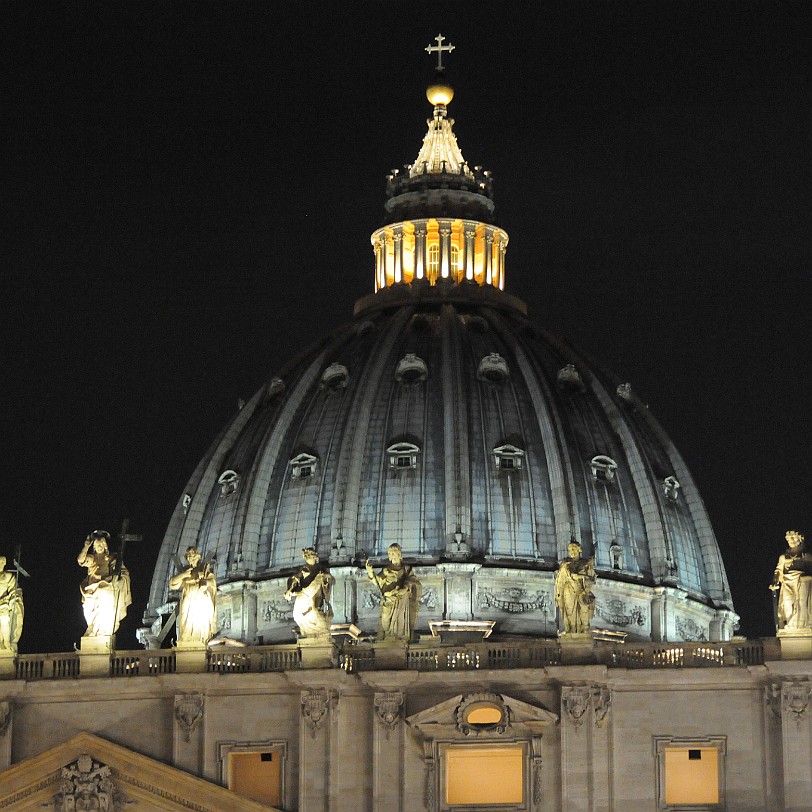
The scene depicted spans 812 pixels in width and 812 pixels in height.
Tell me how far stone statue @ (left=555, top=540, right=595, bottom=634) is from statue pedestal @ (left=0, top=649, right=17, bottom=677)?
1503 centimetres

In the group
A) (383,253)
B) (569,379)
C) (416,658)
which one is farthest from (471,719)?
(383,253)

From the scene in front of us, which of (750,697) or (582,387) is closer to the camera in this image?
(750,697)

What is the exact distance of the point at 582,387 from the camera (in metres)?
134

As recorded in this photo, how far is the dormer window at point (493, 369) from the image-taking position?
132 m

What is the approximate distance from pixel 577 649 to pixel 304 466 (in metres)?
36.4

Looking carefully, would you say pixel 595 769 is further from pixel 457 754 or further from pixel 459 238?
pixel 459 238

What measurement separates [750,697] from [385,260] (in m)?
45.5

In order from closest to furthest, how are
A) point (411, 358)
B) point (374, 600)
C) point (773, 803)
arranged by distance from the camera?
point (773, 803)
point (374, 600)
point (411, 358)

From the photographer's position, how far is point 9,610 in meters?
97.8

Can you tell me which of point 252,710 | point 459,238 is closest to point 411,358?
point 459,238

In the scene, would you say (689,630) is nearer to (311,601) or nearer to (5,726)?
(311,601)

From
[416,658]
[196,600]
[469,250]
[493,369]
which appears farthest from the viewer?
[469,250]

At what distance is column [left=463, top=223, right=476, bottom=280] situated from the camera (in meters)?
134

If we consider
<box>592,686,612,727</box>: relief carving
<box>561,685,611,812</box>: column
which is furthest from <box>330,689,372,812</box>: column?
<box>592,686,612,727</box>: relief carving
